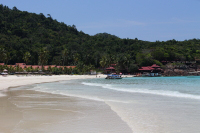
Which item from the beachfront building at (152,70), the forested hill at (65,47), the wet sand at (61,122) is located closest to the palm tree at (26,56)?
the forested hill at (65,47)

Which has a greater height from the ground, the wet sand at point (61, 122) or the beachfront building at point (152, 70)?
the beachfront building at point (152, 70)

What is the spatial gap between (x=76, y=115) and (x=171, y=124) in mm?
4433

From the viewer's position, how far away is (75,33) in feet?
536

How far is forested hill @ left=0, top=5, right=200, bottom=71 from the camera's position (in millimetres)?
100000

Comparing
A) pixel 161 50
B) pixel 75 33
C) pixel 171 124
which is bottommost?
pixel 171 124

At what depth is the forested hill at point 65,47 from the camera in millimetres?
100000

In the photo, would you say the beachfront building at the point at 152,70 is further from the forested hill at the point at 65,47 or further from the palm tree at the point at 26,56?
the palm tree at the point at 26,56

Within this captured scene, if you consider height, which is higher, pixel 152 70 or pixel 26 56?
pixel 26 56

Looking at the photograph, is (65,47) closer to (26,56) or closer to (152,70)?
(26,56)

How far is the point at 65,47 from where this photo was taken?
12088 cm

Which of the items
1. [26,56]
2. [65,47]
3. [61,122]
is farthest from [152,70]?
[61,122]

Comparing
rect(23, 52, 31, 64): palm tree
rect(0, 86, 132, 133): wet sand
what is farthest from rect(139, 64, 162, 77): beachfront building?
rect(0, 86, 132, 133): wet sand

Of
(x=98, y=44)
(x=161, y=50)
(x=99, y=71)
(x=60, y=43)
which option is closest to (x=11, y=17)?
(x=60, y=43)

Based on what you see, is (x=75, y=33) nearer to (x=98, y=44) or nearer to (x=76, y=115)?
(x=98, y=44)
